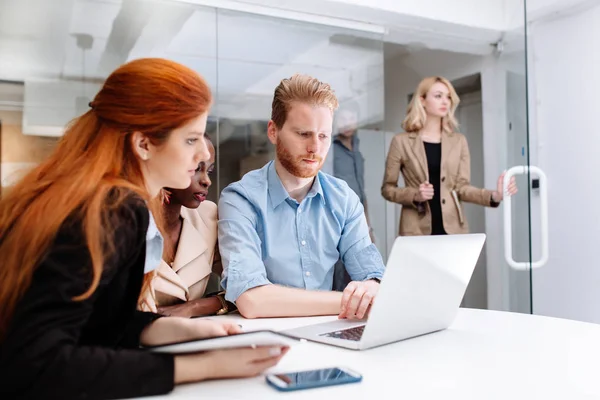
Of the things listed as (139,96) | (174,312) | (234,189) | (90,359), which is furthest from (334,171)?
(90,359)

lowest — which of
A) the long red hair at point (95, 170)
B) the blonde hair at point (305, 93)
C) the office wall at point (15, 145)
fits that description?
the long red hair at point (95, 170)

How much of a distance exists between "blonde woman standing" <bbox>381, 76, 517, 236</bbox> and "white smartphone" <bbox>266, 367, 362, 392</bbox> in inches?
106

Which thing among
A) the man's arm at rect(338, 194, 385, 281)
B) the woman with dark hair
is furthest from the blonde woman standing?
the woman with dark hair

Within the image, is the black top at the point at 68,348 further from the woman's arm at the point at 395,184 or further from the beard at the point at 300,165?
the woman's arm at the point at 395,184

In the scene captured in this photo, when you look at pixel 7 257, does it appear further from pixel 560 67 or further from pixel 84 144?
pixel 560 67

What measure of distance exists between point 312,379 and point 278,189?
1121 mm

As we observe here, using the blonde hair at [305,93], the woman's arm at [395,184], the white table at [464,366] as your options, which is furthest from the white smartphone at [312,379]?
the woman's arm at [395,184]

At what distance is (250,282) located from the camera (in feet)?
5.36

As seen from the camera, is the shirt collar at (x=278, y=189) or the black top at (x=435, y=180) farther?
the black top at (x=435, y=180)

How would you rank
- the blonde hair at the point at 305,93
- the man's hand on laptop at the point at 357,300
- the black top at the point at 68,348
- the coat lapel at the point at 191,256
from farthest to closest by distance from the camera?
the blonde hair at the point at 305,93, the coat lapel at the point at 191,256, the man's hand on laptop at the point at 357,300, the black top at the point at 68,348

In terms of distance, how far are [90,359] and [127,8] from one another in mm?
2427

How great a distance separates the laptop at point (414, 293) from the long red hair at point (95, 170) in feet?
1.50

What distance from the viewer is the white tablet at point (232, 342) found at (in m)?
0.84

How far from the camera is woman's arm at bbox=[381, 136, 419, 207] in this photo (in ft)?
11.6
